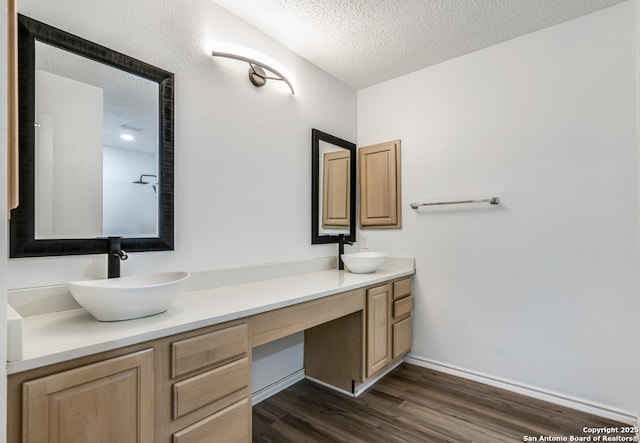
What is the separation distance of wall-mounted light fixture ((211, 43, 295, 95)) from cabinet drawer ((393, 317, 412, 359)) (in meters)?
1.93

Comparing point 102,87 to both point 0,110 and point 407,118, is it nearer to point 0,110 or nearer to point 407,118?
point 0,110

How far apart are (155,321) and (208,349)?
22cm

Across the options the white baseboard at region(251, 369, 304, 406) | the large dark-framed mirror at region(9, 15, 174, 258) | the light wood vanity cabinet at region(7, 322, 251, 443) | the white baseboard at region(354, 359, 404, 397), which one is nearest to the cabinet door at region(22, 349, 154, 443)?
the light wood vanity cabinet at region(7, 322, 251, 443)

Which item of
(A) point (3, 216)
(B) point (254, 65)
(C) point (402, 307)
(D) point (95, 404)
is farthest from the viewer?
(C) point (402, 307)

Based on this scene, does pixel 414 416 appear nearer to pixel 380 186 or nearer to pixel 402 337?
pixel 402 337

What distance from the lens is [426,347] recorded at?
256 centimetres

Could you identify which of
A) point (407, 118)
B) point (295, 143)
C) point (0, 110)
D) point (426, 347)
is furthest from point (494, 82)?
point (0, 110)

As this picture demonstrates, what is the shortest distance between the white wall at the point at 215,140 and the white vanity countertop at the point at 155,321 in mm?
197

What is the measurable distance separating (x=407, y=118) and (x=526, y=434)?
2.28 m

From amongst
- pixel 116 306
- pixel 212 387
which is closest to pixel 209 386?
pixel 212 387

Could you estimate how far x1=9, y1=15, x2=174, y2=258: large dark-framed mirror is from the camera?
1203 mm

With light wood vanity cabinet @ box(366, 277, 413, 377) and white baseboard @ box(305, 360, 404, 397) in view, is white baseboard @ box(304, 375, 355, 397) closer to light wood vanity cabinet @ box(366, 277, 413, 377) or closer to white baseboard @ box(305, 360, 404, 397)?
white baseboard @ box(305, 360, 404, 397)

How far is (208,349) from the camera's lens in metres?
1.19

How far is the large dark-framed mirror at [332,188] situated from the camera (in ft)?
8.11
